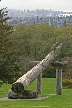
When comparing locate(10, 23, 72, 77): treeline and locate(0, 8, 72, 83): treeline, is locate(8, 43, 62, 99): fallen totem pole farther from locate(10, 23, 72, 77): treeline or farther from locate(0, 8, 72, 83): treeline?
locate(10, 23, 72, 77): treeline

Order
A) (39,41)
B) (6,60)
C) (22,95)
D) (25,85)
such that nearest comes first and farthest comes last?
(25,85) → (22,95) → (6,60) → (39,41)

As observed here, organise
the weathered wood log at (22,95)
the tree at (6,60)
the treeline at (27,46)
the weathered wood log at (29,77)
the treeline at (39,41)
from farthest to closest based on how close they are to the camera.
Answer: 1. the treeline at (39,41)
2. the treeline at (27,46)
3. the tree at (6,60)
4. the weathered wood log at (22,95)
5. the weathered wood log at (29,77)

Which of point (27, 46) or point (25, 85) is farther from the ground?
point (27, 46)

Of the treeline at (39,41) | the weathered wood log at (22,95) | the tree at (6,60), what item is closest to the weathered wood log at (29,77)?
the weathered wood log at (22,95)

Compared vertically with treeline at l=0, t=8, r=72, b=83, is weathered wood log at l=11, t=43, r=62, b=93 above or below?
below

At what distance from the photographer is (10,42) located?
2255 cm

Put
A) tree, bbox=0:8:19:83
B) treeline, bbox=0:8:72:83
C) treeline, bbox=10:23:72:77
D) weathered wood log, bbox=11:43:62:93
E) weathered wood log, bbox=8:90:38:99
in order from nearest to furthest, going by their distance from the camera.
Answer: weathered wood log, bbox=11:43:62:93, weathered wood log, bbox=8:90:38:99, tree, bbox=0:8:19:83, treeline, bbox=0:8:72:83, treeline, bbox=10:23:72:77

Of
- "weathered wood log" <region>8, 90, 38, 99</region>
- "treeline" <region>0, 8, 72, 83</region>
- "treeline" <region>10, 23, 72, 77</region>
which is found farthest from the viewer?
"treeline" <region>10, 23, 72, 77</region>

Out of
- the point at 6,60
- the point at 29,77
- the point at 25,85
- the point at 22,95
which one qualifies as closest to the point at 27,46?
the point at 6,60

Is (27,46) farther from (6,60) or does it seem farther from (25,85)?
(25,85)

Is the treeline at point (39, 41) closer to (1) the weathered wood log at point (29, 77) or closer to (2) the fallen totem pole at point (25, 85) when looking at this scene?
(1) the weathered wood log at point (29, 77)

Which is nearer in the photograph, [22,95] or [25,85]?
[25,85]

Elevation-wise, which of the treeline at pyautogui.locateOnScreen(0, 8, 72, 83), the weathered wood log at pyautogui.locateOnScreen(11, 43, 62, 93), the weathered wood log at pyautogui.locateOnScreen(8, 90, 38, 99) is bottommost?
the weathered wood log at pyautogui.locateOnScreen(8, 90, 38, 99)

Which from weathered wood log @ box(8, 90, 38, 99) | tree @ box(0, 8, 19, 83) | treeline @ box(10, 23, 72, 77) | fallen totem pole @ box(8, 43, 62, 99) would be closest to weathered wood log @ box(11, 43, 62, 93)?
fallen totem pole @ box(8, 43, 62, 99)
